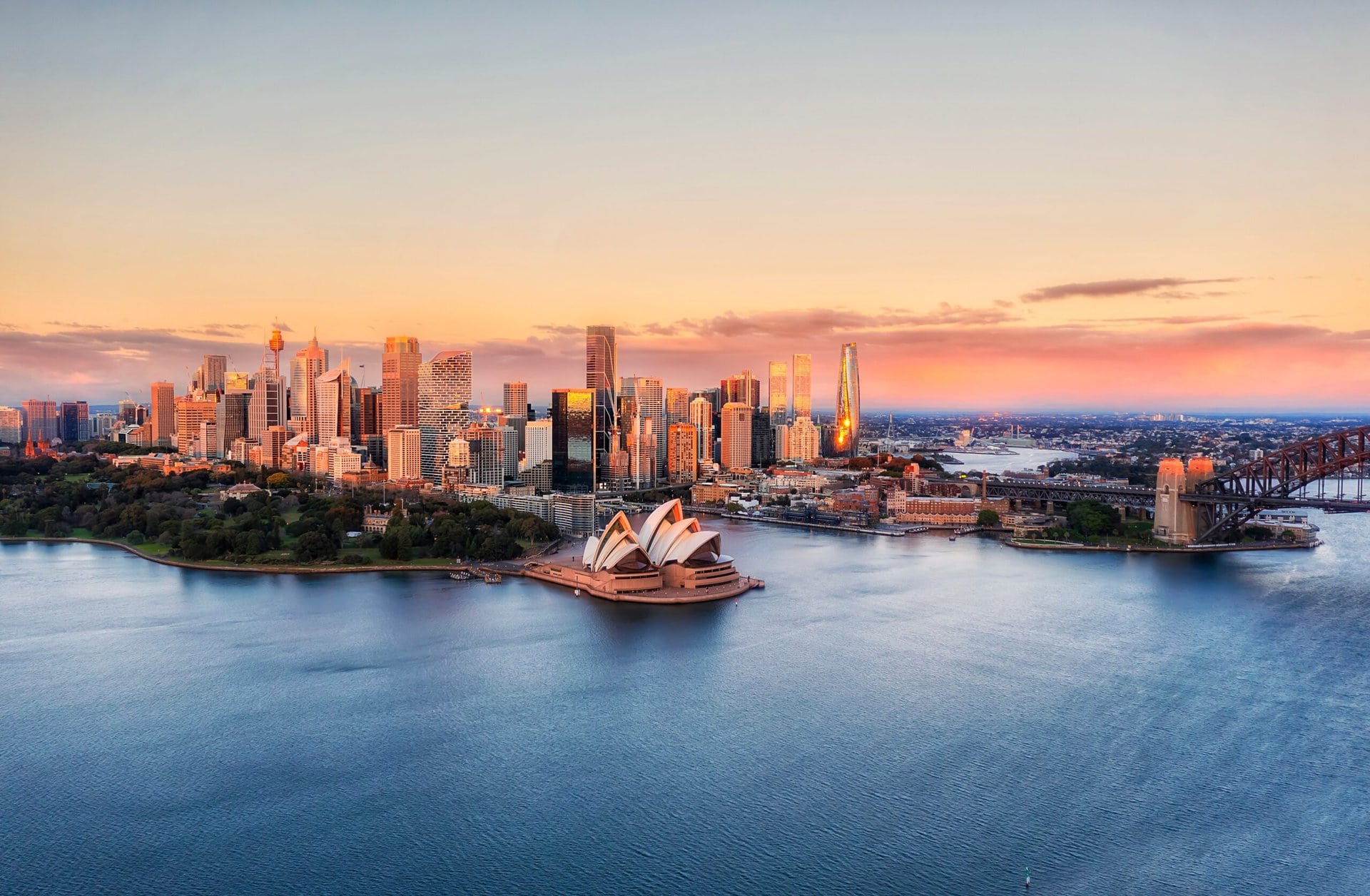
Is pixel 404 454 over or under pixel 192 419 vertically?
under

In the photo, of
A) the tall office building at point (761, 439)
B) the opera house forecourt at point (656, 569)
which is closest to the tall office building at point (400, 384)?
the tall office building at point (761, 439)

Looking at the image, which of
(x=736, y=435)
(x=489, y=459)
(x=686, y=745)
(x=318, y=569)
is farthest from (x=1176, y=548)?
(x=736, y=435)

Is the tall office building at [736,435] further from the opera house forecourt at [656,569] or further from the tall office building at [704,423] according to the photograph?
the opera house forecourt at [656,569]

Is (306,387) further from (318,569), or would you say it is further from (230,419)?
(318,569)

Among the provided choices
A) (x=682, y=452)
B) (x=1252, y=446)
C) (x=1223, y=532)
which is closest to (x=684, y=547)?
(x=1223, y=532)

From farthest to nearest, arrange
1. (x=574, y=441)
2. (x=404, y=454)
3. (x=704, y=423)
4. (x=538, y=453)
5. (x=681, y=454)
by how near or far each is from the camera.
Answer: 1. (x=704, y=423)
2. (x=681, y=454)
3. (x=404, y=454)
4. (x=538, y=453)
5. (x=574, y=441)

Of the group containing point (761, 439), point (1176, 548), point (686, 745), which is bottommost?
point (686, 745)

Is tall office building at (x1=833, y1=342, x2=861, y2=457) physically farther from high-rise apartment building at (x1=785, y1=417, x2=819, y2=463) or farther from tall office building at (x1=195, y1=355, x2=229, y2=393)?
tall office building at (x1=195, y1=355, x2=229, y2=393)
